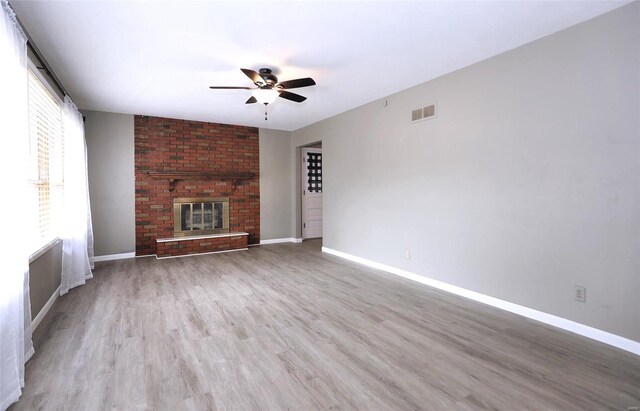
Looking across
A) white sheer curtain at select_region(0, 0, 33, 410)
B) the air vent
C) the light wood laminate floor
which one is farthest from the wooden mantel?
white sheer curtain at select_region(0, 0, 33, 410)

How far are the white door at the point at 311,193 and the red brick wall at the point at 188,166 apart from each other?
1.11 m

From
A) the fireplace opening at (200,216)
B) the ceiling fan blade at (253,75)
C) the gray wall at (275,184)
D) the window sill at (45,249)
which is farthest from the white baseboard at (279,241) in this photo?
the ceiling fan blade at (253,75)

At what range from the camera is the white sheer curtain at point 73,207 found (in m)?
3.85

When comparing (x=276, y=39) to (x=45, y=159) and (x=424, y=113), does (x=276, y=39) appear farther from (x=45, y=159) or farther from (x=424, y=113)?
(x=45, y=159)

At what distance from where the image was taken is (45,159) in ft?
11.2

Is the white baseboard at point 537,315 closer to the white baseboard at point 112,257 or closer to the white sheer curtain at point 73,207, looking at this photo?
the white sheer curtain at point 73,207

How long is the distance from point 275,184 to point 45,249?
4505 mm

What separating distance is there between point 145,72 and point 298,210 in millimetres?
4371

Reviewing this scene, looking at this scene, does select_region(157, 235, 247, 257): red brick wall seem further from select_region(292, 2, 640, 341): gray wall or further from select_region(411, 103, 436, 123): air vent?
select_region(411, 103, 436, 123): air vent

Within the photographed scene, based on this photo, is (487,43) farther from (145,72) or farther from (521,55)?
(145,72)

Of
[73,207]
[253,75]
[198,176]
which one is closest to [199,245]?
[198,176]

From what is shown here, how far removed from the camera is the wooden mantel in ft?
19.4

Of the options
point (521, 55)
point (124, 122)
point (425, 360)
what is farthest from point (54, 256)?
point (521, 55)

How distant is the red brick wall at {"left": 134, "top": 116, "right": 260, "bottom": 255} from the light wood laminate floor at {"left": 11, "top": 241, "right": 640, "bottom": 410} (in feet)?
7.57
